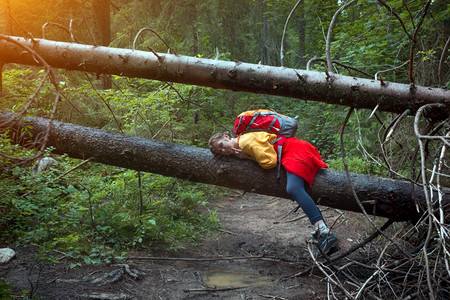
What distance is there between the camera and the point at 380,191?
4.12 metres

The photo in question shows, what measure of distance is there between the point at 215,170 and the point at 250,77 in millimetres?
1316

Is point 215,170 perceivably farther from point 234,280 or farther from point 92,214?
point 92,214

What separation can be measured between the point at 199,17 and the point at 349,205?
7.71m

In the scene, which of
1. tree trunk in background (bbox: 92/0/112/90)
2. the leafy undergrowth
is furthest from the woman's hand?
tree trunk in background (bbox: 92/0/112/90)

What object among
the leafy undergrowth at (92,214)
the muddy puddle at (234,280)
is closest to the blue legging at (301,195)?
the muddy puddle at (234,280)

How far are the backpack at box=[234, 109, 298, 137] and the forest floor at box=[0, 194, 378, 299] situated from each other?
1152mm

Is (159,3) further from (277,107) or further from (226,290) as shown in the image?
(226,290)

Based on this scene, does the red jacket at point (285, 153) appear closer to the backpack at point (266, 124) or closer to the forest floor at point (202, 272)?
the backpack at point (266, 124)

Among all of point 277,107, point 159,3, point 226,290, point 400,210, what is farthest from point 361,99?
point 277,107

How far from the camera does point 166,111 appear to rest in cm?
615

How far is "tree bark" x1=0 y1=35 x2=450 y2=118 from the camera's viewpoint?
382 cm

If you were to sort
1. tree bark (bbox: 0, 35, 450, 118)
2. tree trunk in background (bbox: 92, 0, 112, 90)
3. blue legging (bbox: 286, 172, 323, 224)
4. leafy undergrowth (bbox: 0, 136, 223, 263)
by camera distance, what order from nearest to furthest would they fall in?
tree bark (bbox: 0, 35, 450, 118)
leafy undergrowth (bbox: 0, 136, 223, 263)
blue legging (bbox: 286, 172, 323, 224)
tree trunk in background (bbox: 92, 0, 112, 90)

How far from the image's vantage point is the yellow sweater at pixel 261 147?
415cm

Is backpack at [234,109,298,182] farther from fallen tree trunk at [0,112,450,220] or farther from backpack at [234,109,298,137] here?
fallen tree trunk at [0,112,450,220]
